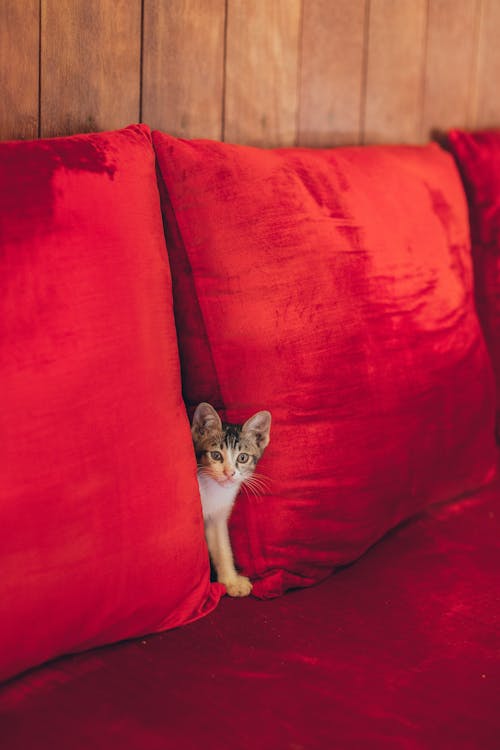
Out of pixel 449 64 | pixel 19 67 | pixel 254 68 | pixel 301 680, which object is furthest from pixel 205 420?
pixel 449 64

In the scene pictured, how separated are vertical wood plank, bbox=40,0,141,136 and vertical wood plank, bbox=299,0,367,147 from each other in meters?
0.36

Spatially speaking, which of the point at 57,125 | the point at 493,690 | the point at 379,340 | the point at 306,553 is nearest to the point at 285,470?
the point at 306,553

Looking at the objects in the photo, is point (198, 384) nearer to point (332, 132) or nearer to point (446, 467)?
point (446, 467)

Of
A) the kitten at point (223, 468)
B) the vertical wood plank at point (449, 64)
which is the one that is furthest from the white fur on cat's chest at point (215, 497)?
the vertical wood plank at point (449, 64)

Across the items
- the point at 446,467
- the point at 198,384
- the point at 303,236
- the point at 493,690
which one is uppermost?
the point at 303,236

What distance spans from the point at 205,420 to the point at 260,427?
0.07 metres

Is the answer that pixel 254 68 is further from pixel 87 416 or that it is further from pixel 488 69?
pixel 87 416

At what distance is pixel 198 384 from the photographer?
0.99 m

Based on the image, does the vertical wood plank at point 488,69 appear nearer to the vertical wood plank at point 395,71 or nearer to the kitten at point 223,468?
the vertical wood plank at point 395,71

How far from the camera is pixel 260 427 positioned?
0.97 meters

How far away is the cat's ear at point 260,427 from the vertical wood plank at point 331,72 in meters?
0.64

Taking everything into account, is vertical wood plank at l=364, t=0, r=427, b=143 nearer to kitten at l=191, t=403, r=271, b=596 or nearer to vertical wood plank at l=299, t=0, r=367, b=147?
vertical wood plank at l=299, t=0, r=367, b=147

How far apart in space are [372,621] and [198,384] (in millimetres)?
345

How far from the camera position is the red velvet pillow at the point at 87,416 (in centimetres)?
75
